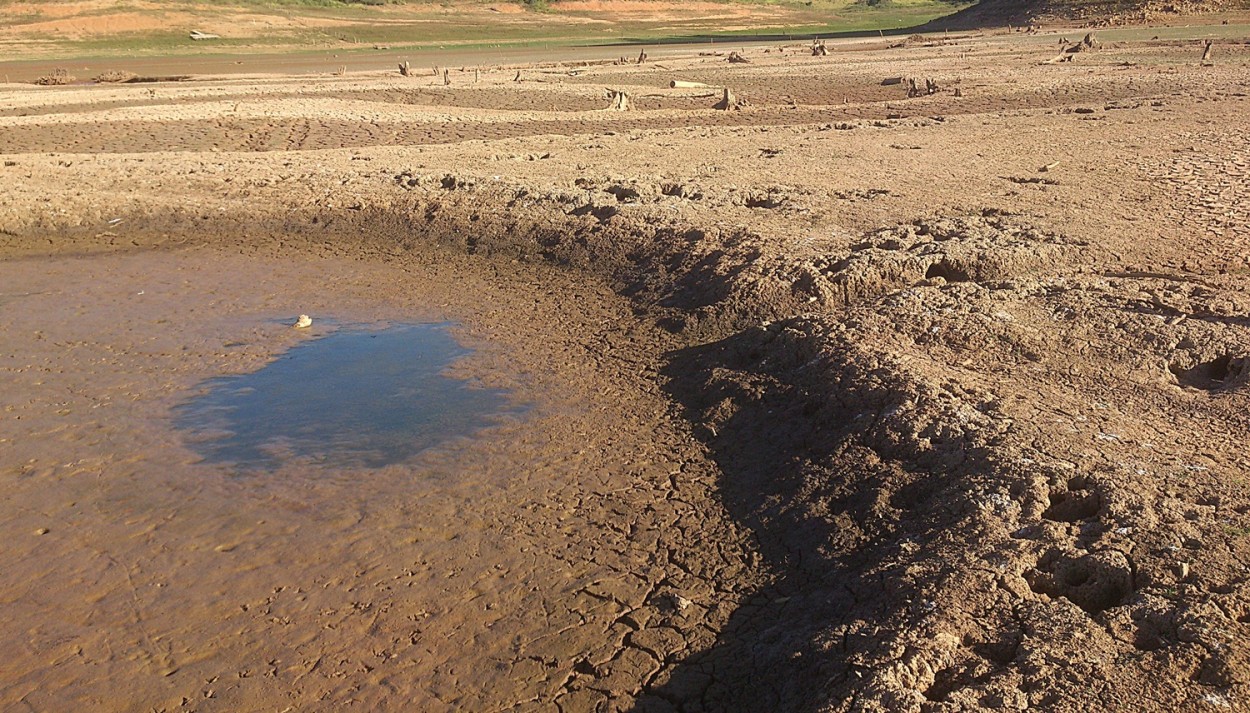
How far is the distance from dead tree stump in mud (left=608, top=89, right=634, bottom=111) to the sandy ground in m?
6.44

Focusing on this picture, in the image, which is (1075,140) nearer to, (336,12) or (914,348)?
(914,348)

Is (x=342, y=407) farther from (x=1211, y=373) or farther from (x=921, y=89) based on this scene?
(x=921, y=89)

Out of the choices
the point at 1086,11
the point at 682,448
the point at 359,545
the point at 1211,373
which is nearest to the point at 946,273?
the point at 1211,373

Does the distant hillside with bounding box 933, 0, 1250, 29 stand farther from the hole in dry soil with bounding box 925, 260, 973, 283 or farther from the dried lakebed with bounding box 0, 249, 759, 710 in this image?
the dried lakebed with bounding box 0, 249, 759, 710

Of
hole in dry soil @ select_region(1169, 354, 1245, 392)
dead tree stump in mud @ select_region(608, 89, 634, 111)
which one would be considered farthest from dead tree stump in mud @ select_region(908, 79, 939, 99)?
hole in dry soil @ select_region(1169, 354, 1245, 392)

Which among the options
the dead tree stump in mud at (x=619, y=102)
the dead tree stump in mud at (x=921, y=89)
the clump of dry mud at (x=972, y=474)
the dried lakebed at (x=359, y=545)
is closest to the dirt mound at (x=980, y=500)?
the clump of dry mud at (x=972, y=474)

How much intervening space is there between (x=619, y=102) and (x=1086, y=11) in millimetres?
23106

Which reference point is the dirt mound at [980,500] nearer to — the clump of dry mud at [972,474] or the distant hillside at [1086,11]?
the clump of dry mud at [972,474]

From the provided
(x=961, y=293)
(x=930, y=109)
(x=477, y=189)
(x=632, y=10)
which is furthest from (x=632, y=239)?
(x=632, y=10)

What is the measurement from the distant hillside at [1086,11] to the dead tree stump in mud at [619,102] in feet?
67.0

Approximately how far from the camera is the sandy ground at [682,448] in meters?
3.36

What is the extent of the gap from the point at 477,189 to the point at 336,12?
136 feet

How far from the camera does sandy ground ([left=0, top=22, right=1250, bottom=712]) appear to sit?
336 centimetres

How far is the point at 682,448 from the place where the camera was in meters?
5.16
